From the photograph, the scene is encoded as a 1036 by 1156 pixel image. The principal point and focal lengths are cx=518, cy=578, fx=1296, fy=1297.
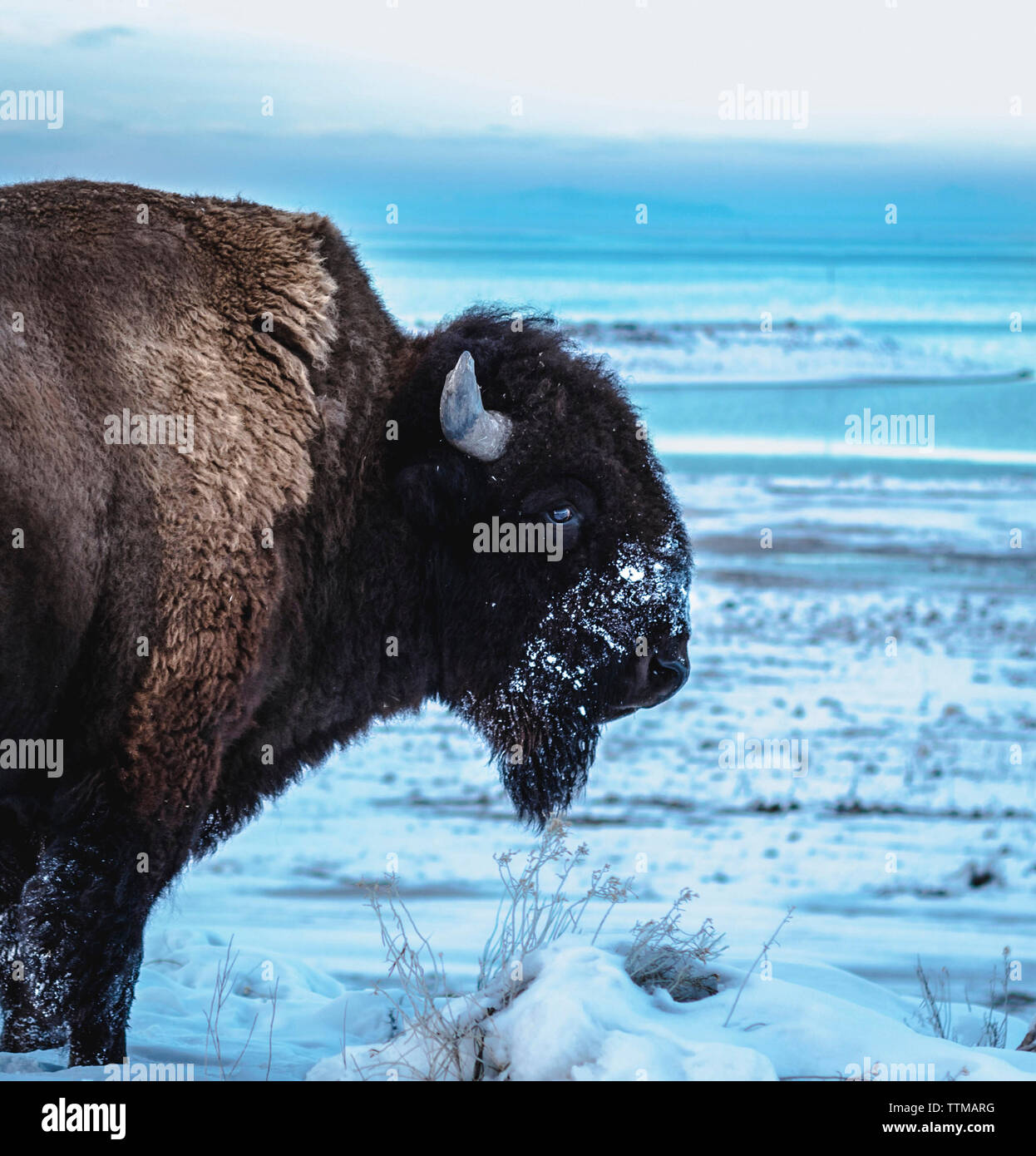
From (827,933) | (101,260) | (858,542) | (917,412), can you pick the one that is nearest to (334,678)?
(101,260)

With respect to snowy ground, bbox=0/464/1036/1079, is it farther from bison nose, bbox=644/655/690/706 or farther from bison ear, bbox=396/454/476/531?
bison ear, bbox=396/454/476/531

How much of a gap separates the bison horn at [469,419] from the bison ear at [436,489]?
0.08 metres

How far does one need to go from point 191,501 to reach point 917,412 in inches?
960

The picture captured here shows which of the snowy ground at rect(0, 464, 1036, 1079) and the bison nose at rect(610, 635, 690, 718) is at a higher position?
the bison nose at rect(610, 635, 690, 718)

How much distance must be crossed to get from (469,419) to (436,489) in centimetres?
27

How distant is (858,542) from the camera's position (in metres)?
14.4

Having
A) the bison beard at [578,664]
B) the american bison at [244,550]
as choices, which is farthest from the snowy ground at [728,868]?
the bison beard at [578,664]

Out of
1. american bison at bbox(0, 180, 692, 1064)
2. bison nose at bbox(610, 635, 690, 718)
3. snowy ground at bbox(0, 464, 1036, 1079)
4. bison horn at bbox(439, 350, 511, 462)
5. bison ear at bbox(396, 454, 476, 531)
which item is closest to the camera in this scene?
snowy ground at bbox(0, 464, 1036, 1079)

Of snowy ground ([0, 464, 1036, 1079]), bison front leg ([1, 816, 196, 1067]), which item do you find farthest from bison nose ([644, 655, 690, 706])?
bison front leg ([1, 816, 196, 1067])

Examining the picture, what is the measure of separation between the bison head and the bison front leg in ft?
4.03

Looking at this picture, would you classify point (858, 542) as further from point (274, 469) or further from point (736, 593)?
point (274, 469)

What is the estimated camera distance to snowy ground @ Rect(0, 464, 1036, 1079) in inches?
140

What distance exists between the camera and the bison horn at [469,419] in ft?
13.5

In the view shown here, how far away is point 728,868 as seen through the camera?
21.1ft
